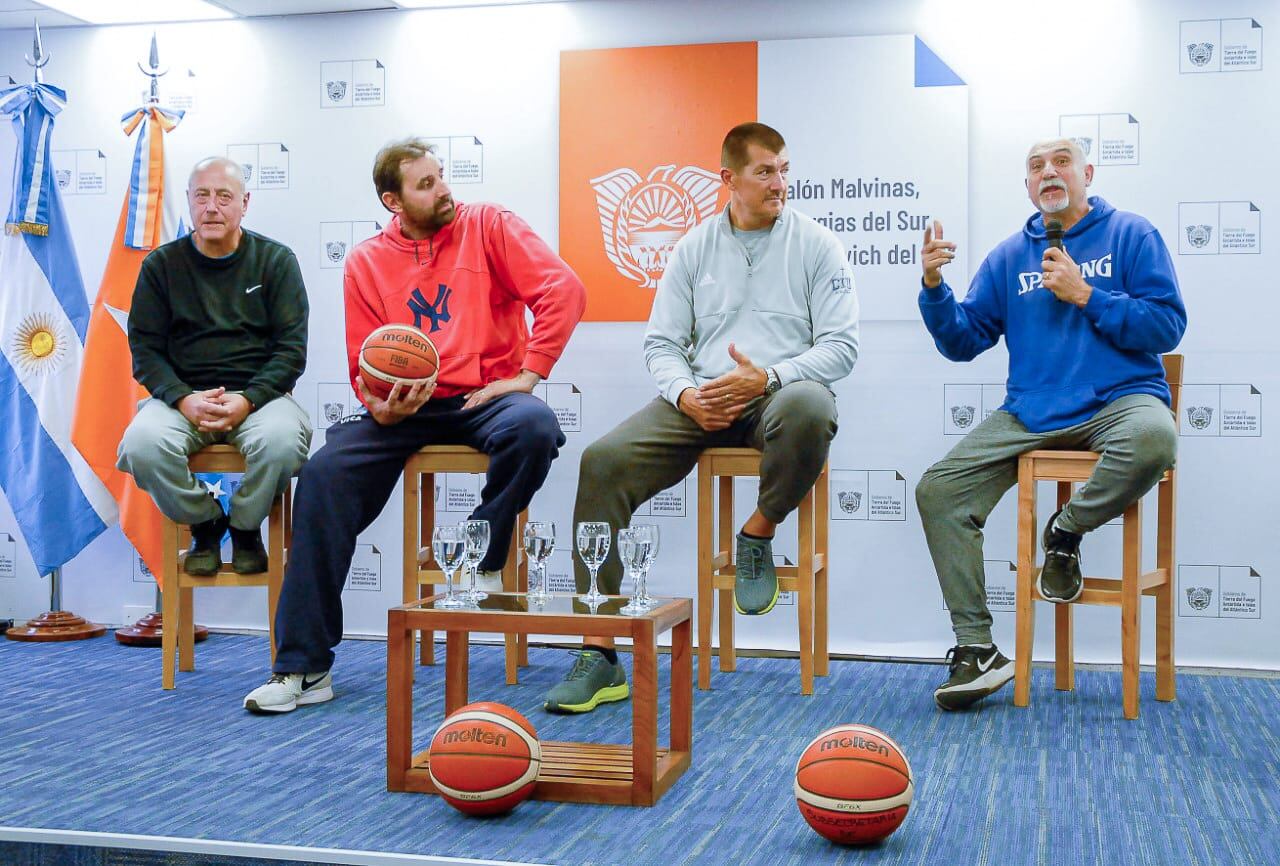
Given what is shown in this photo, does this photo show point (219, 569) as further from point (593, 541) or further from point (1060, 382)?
point (1060, 382)

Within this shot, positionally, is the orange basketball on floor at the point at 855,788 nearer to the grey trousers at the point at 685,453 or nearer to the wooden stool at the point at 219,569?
the grey trousers at the point at 685,453

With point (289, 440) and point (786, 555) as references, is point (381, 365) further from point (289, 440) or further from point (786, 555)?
point (786, 555)

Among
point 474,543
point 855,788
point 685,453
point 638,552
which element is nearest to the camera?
point 855,788

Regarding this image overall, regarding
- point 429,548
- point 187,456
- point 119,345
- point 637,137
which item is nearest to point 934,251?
point 637,137

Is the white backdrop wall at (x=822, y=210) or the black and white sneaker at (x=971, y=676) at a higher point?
the white backdrop wall at (x=822, y=210)

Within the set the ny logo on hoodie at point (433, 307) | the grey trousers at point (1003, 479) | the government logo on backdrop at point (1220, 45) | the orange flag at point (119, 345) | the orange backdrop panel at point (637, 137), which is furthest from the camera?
the orange flag at point (119, 345)

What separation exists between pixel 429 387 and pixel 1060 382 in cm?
160

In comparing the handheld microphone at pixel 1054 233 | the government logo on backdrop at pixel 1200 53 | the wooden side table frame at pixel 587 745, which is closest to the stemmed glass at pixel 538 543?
the wooden side table frame at pixel 587 745

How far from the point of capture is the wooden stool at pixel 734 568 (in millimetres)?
3396

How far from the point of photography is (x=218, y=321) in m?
3.65

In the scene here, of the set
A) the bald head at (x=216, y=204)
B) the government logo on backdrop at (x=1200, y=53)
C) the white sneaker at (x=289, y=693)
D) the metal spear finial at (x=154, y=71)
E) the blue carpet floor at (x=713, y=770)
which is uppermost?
the metal spear finial at (x=154, y=71)

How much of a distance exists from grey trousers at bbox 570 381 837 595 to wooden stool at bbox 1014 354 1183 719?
1.70 feet

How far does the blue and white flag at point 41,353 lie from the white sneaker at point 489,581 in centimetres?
167

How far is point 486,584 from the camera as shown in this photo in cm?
319
